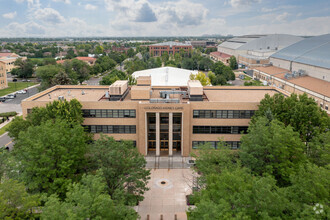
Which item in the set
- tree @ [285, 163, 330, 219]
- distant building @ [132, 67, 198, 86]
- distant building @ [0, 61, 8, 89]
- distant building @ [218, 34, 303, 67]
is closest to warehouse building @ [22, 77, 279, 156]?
tree @ [285, 163, 330, 219]

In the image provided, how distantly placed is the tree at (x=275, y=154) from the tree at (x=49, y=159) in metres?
19.9

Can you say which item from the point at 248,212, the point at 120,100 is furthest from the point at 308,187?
the point at 120,100

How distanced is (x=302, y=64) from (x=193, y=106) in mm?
72197

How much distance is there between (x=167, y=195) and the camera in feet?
114

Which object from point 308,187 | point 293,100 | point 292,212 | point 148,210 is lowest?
point 148,210

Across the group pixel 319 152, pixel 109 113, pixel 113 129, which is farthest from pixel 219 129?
pixel 109 113

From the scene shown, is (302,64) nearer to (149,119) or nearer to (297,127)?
(297,127)

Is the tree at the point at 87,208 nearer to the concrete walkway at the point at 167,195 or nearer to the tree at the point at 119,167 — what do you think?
the tree at the point at 119,167

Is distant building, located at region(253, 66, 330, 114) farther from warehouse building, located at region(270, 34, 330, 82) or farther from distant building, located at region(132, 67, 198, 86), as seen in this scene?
distant building, located at region(132, 67, 198, 86)

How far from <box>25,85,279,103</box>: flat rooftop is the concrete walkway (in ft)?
47.4

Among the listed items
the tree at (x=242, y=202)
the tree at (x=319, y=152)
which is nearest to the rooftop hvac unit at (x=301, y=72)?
the tree at (x=319, y=152)

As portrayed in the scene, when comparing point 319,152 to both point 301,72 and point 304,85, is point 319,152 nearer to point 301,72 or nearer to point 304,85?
point 304,85

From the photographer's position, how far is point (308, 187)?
20.1m

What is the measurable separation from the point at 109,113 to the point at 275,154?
2814cm
